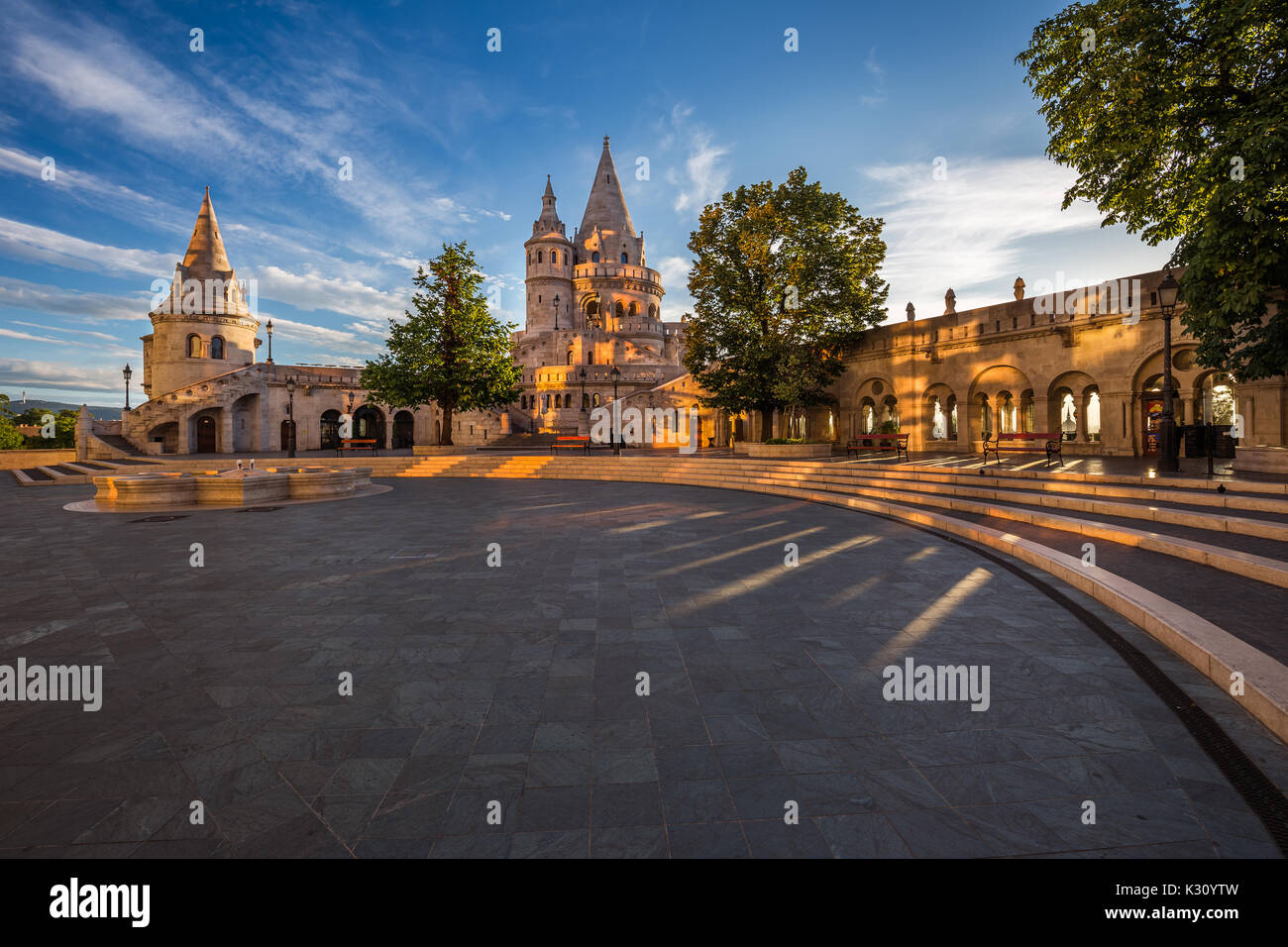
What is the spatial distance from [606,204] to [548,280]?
14.6 m

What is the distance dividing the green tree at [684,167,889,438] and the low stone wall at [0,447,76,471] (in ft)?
123

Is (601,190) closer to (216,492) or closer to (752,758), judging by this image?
(216,492)

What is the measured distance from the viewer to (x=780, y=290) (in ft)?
81.8

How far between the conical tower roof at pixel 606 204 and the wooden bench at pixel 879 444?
62.9 m

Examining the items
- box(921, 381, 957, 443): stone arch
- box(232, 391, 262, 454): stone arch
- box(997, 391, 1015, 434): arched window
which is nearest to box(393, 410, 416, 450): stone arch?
box(232, 391, 262, 454): stone arch

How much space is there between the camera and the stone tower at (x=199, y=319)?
43969 millimetres

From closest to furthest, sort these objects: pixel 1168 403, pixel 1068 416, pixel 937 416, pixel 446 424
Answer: pixel 1168 403 < pixel 1068 416 < pixel 937 416 < pixel 446 424

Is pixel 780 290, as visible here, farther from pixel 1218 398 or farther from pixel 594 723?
pixel 594 723

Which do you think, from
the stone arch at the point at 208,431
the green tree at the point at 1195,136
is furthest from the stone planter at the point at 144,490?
the stone arch at the point at 208,431

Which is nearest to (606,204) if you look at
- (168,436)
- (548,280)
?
(548,280)

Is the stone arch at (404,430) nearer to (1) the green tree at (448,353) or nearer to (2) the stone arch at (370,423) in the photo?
(2) the stone arch at (370,423)
